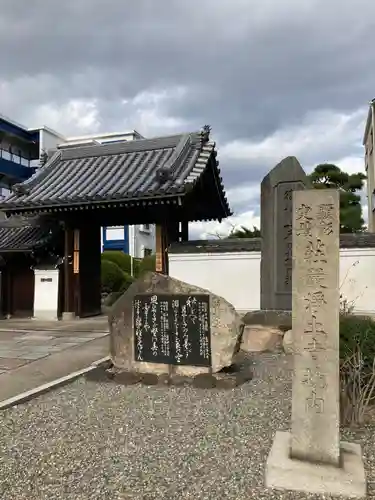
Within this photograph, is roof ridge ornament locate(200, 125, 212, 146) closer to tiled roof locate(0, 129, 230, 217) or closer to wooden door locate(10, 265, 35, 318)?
tiled roof locate(0, 129, 230, 217)

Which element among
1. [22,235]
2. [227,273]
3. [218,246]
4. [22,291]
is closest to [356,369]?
[227,273]

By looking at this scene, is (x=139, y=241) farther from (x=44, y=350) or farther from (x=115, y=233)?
(x=44, y=350)

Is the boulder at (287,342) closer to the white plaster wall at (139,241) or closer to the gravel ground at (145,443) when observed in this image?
the gravel ground at (145,443)

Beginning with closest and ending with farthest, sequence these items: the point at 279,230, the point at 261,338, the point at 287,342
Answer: the point at 287,342
the point at 261,338
the point at 279,230

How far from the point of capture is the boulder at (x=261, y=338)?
7797 millimetres

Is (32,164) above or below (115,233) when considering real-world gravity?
above

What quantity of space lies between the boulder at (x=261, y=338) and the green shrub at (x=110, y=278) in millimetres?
14602

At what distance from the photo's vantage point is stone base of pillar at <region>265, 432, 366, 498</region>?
297 centimetres

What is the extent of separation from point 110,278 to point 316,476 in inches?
775

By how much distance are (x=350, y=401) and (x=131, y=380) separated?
2.84 meters

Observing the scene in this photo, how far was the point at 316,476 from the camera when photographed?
3092 millimetres

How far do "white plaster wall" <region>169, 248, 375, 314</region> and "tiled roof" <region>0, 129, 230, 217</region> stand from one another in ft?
5.91

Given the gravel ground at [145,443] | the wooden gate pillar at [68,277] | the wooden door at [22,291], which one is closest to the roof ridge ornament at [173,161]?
the wooden gate pillar at [68,277]

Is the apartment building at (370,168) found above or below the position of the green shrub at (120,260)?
above
